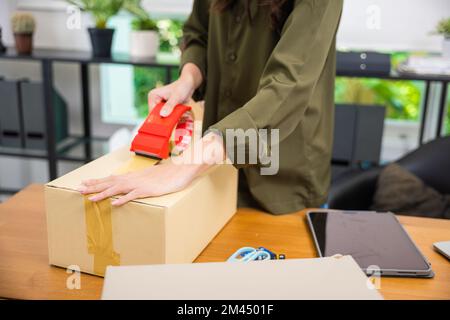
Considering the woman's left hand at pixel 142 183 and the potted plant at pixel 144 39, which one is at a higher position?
the potted plant at pixel 144 39

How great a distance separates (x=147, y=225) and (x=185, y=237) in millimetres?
88

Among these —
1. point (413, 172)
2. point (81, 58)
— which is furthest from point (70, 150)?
point (413, 172)

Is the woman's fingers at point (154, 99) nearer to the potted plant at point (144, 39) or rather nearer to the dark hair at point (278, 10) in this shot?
the dark hair at point (278, 10)

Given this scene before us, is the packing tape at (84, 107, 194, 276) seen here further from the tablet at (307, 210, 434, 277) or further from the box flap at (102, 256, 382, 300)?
the tablet at (307, 210, 434, 277)

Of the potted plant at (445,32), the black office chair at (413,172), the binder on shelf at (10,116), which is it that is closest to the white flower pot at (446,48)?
the potted plant at (445,32)

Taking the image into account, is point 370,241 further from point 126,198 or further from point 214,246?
point 126,198

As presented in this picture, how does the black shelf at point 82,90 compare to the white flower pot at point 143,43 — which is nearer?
the black shelf at point 82,90

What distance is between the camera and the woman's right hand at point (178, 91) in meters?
1.05

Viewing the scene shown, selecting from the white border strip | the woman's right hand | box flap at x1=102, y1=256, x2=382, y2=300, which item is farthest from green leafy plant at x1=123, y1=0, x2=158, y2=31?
box flap at x1=102, y1=256, x2=382, y2=300

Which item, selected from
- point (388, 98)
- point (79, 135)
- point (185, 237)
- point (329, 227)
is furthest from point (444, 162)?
point (79, 135)

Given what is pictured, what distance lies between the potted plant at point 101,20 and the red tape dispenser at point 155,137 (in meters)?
1.59

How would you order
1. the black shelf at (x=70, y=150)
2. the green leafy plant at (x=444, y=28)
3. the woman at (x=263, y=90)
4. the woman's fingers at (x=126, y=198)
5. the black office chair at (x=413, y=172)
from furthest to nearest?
1. the black shelf at (x=70, y=150)
2. the green leafy plant at (x=444, y=28)
3. the black office chair at (x=413, y=172)
4. the woman at (x=263, y=90)
5. the woman's fingers at (x=126, y=198)

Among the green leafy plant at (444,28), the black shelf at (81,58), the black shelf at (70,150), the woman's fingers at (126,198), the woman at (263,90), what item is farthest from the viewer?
the black shelf at (70,150)
